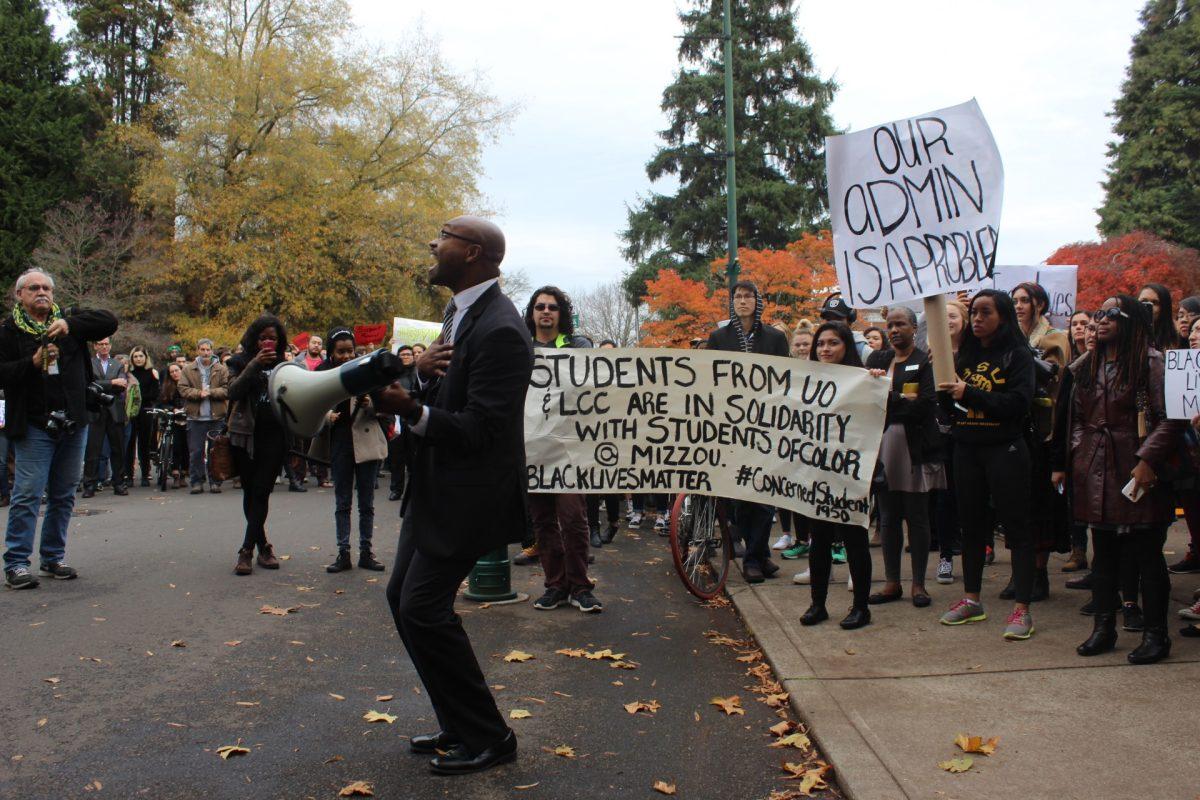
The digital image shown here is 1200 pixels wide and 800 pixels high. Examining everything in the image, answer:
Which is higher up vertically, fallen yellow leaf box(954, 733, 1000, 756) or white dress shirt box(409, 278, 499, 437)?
white dress shirt box(409, 278, 499, 437)

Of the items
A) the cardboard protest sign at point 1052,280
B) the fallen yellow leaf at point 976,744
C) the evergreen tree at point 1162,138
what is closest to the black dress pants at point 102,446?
the cardboard protest sign at point 1052,280

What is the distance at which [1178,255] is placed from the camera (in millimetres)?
35000

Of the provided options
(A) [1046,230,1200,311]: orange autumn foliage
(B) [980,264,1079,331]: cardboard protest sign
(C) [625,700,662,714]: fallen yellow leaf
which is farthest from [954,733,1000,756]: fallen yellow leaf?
(A) [1046,230,1200,311]: orange autumn foliage

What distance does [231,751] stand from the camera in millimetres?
4160

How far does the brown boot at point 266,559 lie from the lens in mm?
8398

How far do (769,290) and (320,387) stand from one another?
25520mm

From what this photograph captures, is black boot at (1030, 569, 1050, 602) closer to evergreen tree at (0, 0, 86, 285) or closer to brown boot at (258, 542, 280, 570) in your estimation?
brown boot at (258, 542, 280, 570)

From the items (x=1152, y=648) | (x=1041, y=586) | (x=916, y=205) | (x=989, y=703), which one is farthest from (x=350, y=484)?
(x=1152, y=648)

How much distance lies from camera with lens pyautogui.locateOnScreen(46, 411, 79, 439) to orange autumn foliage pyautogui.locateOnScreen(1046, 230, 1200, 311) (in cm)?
3137

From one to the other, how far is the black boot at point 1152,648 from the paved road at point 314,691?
1970 mm

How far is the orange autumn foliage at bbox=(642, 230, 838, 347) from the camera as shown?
27.9 m

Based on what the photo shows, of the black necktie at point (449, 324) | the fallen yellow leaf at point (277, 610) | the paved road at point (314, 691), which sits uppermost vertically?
the black necktie at point (449, 324)

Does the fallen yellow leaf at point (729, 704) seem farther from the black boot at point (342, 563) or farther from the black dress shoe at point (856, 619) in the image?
the black boot at point (342, 563)

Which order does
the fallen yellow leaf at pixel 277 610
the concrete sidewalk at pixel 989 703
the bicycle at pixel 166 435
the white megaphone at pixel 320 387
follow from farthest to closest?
the bicycle at pixel 166 435 → the fallen yellow leaf at pixel 277 610 → the concrete sidewalk at pixel 989 703 → the white megaphone at pixel 320 387
